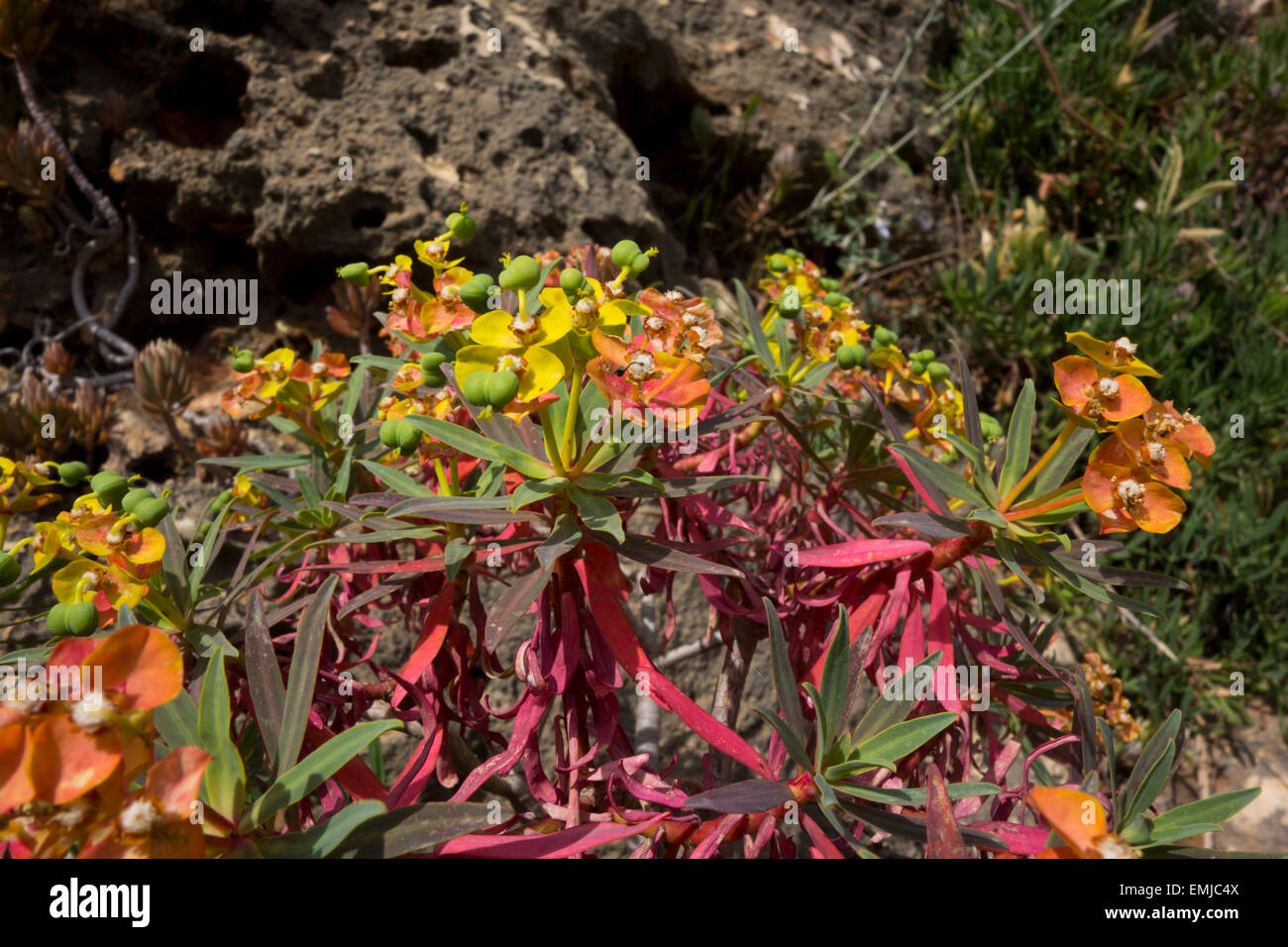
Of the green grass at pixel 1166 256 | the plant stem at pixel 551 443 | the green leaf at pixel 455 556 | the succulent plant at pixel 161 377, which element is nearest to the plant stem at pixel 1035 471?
the plant stem at pixel 551 443

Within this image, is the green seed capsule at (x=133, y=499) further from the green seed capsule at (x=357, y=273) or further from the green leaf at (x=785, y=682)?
the green leaf at (x=785, y=682)

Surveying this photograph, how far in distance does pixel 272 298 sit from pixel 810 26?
225cm

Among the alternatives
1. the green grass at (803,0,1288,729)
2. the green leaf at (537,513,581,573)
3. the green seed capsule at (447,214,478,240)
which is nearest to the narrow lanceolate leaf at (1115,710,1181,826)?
the green leaf at (537,513,581,573)

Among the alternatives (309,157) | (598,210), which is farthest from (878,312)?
(309,157)

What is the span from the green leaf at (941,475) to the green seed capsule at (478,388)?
492 mm

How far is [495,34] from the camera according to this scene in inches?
79.2

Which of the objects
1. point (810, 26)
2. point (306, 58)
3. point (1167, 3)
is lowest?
point (306, 58)

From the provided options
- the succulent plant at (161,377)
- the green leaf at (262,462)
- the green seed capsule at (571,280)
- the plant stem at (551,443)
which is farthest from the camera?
the succulent plant at (161,377)

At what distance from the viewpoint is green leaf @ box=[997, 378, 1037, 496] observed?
36.4 inches

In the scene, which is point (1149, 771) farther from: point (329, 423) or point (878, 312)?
point (878, 312)

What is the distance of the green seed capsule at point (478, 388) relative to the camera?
2.29ft

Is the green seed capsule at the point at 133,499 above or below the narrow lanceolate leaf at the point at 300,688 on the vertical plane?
above

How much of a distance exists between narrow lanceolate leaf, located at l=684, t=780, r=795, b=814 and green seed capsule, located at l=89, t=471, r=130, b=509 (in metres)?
0.77

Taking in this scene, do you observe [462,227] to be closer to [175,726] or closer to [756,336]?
[756,336]
